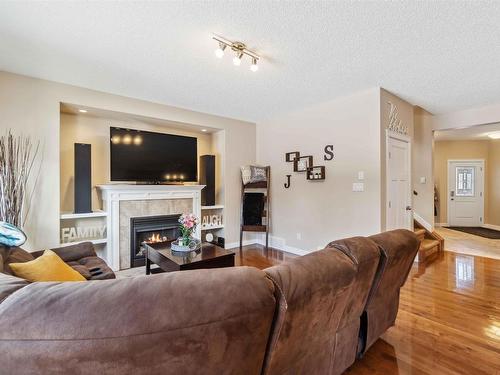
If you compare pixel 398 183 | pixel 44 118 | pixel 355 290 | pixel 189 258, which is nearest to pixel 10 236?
pixel 189 258

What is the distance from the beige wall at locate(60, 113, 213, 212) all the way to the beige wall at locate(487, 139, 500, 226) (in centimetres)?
853

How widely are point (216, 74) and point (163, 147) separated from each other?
171 cm

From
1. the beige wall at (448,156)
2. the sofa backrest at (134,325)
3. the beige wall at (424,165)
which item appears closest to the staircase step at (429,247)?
the beige wall at (424,165)

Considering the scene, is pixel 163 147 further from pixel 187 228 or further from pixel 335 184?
pixel 335 184

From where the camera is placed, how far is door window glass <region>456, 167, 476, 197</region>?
7.12 meters

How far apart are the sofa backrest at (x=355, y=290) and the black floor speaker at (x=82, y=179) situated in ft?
10.9

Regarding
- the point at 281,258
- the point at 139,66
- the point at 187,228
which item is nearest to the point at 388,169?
the point at 281,258

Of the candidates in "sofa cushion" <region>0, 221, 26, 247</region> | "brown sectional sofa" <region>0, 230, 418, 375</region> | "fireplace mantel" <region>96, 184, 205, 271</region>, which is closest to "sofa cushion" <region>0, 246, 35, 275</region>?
"sofa cushion" <region>0, 221, 26, 247</region>

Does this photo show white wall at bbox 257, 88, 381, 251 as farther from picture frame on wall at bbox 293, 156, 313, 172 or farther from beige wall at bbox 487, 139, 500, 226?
beige wall at bbox 487, 139, 500, 226

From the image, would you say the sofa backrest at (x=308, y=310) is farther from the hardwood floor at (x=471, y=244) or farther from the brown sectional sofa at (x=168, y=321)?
the hardwood floor at (x=471, y=244)

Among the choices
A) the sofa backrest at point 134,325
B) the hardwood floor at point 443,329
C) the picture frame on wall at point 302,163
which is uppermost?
the picture frame on wall at point 302,163

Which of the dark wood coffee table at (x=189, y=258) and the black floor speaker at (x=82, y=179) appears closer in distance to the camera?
the dark wood coffee table at (x=189, y=258)

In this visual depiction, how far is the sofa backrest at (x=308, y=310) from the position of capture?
1010 mm

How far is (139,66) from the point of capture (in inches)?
111
